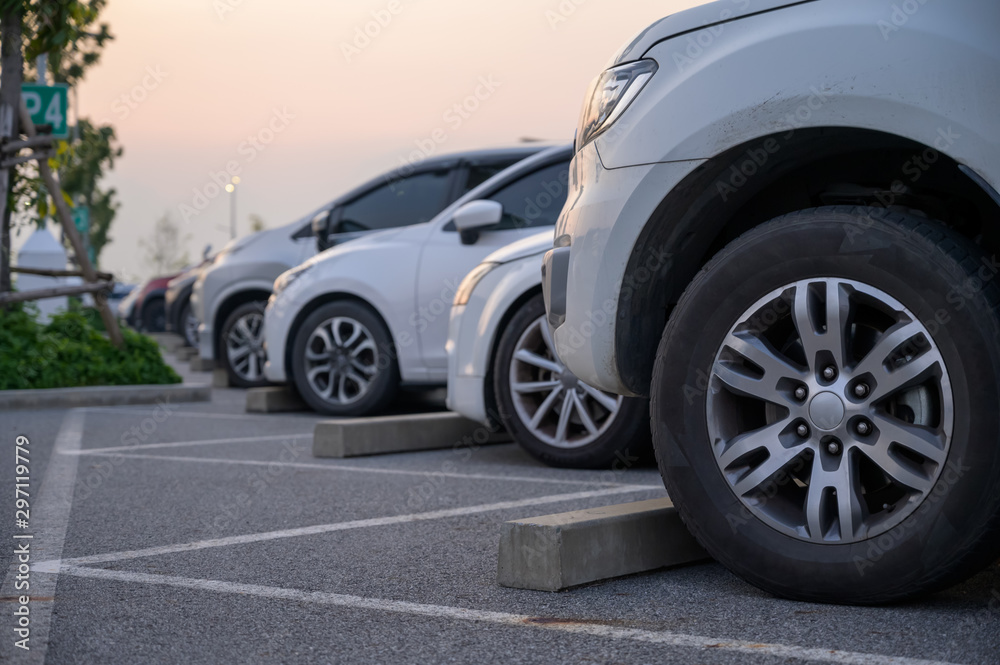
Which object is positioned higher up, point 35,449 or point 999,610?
point 999,610

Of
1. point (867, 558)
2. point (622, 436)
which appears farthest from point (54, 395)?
point (867, 558)

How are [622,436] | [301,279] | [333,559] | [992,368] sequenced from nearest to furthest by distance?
[992,368] → [333,559] → [622,436] → [301,279]

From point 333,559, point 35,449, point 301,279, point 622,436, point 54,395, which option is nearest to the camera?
point 333,559

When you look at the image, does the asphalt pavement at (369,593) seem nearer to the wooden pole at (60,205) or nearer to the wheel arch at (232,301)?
the wooden pole at (60,205)

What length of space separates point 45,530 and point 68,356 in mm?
6626

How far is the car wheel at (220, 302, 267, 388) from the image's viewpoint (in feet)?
35.8

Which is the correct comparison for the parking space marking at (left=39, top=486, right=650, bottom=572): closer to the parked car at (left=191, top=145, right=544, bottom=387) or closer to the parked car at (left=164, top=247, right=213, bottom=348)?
the parked car at (left=191, top=145, right=544, bottom=387)

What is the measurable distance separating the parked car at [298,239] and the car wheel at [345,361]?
3.95ft

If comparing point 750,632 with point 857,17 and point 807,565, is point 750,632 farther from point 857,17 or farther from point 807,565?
point 857,17

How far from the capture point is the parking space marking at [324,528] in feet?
11.4

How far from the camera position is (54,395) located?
31.0ft

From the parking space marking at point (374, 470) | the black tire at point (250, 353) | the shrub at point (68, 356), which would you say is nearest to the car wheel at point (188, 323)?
the black tire at point (250, 353)

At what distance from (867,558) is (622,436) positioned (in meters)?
2.58

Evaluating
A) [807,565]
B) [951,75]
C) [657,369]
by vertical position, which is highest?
[951,75]
